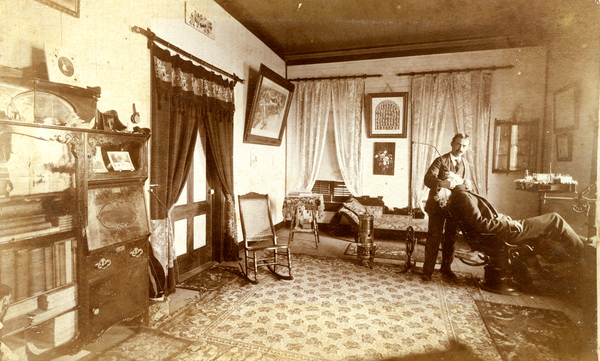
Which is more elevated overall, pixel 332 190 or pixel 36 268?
pixel 332 190

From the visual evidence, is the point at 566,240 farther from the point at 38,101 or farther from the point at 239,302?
the point at 38,101

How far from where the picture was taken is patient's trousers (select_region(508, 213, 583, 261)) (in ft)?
11.2

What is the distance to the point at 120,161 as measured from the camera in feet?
8.39

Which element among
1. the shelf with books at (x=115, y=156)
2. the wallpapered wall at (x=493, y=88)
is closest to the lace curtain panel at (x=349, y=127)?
the wallpapered wall at (x=493, y=88)

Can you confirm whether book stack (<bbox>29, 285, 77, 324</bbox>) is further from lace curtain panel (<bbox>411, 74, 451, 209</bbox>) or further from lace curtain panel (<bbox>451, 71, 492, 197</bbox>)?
lace curtain panel (<bbox>451, 71, 492, 197</bbox>)

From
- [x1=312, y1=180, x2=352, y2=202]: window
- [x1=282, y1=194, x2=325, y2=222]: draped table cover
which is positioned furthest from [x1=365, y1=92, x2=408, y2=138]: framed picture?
[x1=282, y1=194, x2=325, y2=222]: draped table cover

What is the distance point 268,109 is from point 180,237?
272 cm

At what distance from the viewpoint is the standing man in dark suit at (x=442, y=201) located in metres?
4.00

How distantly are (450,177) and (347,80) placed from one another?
11.3ft

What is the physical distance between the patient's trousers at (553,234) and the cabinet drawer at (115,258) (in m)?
3.71

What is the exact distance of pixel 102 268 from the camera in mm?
2334

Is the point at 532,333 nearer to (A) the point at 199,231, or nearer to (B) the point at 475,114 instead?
(A) the point at 199,231

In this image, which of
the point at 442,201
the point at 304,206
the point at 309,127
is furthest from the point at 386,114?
the point at 442,201

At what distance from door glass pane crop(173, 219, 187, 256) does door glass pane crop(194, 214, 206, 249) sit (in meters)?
0.23
